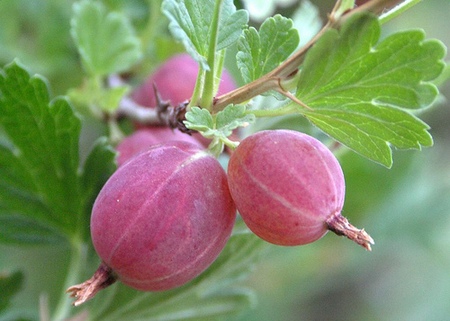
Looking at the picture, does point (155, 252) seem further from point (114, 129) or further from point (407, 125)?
point (114, 129)

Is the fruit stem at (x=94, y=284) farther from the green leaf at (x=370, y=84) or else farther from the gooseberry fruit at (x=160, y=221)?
the green leaf at (x=370, y=84)

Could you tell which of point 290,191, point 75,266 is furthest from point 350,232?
point 75,266

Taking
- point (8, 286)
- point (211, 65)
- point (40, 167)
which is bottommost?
point (8, 286)

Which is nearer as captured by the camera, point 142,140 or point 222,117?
Result: point 222,117

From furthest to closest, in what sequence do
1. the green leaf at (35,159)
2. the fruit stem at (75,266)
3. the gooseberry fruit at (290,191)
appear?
1. the fruit stem at (75,266)
2. the green leaf at (35,159)
3. the gooseberry fruit at (290,191)

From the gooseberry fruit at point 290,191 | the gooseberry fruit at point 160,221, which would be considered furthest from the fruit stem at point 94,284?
the gooseberry fruit at point 290,191

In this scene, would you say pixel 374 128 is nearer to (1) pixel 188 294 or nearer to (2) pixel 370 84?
(2) pixel 370 84

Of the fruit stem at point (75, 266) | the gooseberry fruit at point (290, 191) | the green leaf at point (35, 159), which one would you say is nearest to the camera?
the gooseberry fruit at point (290, 191)
